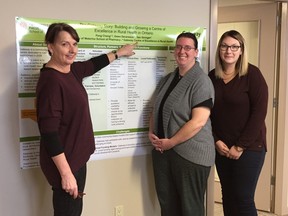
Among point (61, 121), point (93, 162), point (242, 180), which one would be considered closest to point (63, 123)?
point (61, 121)

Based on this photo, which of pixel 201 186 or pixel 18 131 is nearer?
pixel 18 131

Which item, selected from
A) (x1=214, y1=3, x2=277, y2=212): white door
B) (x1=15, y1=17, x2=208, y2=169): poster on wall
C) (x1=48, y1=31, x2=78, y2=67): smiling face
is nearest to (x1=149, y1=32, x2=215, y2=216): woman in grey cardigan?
(x1=15, y1=17, x2=208, y2=169): poster on wall

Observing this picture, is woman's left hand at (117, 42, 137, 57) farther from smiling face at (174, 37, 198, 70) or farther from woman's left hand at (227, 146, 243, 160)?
woman's left hand at (227, 146, 243, 160)

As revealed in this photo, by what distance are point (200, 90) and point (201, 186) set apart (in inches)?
22.4

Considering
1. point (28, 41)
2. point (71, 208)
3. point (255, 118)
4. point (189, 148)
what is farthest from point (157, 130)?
point (28, 41)

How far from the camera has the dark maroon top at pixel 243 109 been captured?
2199 mm

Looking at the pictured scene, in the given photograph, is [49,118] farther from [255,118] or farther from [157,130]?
[255,118]

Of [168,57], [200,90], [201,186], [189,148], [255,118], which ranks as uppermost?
[168,57]

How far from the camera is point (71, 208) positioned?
71.1 inches

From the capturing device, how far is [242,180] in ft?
7.41

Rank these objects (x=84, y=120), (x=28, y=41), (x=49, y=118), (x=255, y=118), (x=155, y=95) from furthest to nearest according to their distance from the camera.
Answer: (x=155, y=95), (x=255, y=118), (x=28, y=41), (x=84, y=120), (x=49, y=118)

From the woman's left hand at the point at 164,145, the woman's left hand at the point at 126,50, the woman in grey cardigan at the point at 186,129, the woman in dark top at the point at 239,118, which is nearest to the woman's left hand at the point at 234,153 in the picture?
the woman in dark top at the point at 239,118

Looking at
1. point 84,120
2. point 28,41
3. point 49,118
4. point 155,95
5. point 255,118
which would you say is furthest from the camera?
point 155,95

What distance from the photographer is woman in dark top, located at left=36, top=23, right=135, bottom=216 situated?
1.68m
